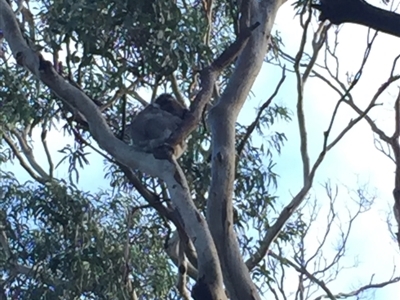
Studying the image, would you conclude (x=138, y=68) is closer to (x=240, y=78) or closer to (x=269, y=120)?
(x=240, y=78)

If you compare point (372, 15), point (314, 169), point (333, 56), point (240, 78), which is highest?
point (333, 56)

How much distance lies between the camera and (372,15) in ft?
7.58

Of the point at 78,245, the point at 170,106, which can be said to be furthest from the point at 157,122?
the point at 78,245

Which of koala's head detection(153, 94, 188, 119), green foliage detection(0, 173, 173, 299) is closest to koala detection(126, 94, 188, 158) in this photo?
koala's head detection(153, 94, 188, 119)

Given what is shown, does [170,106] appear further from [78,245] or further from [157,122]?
[78,245]

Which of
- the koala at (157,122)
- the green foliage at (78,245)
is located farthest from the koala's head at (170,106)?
the green foliage at (78,245)

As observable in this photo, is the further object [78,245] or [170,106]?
[78,245]

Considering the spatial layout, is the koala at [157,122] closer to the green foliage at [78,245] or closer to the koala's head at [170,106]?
the koala's head at [170,106]

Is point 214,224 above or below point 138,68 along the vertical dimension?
below

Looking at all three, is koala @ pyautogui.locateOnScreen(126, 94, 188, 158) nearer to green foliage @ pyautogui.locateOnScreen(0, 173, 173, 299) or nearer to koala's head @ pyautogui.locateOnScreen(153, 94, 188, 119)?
koala's head @ pyautogui.locateOnScreen(153, 94, 188, 119)

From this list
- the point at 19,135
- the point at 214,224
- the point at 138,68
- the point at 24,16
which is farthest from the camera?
the point at 19,135

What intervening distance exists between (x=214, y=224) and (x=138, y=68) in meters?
1.87

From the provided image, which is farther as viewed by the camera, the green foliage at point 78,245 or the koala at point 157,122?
the green foliage at point 78,245

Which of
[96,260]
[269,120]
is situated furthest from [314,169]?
[96,260]
